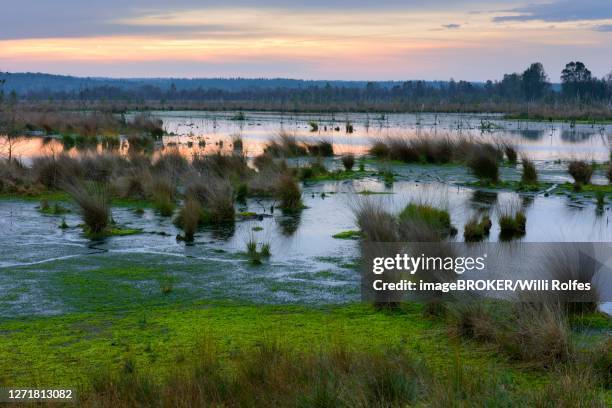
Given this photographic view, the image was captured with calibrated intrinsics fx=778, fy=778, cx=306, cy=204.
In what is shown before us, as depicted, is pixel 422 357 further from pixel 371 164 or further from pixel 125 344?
pixel 371 164

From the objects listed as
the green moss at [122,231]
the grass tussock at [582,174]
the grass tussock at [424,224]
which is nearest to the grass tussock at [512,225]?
the grass tussock at [424,224]

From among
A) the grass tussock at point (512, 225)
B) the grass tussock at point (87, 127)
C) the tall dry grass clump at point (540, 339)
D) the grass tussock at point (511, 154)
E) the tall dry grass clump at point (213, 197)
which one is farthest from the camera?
the grass tussock at point (87, 127)

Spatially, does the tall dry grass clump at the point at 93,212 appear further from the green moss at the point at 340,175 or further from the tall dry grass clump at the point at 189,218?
the green moss at the point at 340,175

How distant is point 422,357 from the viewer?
714 cm

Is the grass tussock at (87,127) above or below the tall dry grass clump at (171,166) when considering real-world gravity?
above

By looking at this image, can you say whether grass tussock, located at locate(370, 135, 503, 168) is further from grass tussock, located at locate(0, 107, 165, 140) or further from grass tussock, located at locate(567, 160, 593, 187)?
grass tussock, located at locate(0, 107, 165, 140)

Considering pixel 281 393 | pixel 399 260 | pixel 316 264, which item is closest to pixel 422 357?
pixel 281 393

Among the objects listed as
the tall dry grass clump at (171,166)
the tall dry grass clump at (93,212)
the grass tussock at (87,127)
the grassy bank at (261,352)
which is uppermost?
the grass tussock at (87,127)

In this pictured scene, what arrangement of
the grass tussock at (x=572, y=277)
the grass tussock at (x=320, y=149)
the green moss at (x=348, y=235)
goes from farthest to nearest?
the grass tussock at (x=320, y=149), the green moss at (x=348, y=235), the grass tussock at (x=572, y=277)

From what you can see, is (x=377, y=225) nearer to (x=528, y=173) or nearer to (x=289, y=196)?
(x=289, y=196)

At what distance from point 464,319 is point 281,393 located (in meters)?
2.73

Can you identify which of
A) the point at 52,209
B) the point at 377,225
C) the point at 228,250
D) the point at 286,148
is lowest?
the point at 228,250

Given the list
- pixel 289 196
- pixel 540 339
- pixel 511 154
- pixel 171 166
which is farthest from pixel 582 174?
pixel 540 339

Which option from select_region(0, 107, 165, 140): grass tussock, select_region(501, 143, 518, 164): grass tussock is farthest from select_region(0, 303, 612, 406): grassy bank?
select_region(0, 107, 165, 140): grass tussock
